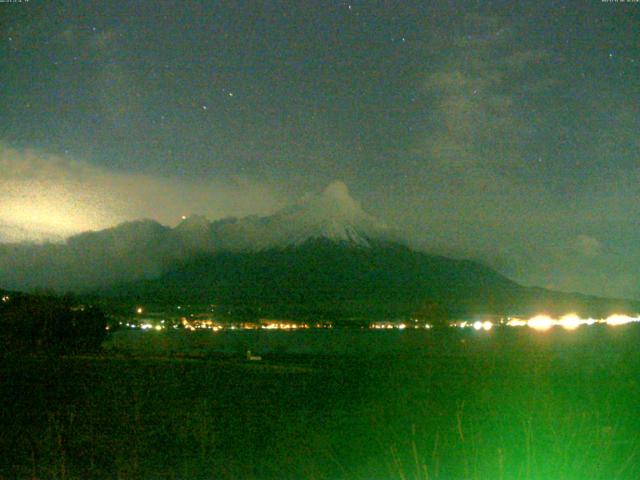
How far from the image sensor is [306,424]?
14.2 meters

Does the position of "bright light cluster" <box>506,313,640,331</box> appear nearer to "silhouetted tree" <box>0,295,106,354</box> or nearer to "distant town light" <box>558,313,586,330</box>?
"distant town light" <box>558,313,586,330</box>

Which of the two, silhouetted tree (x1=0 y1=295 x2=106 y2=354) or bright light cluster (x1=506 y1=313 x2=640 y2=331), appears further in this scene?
bright light cluster (x1=506 y1=313 x2=640 y2=331)

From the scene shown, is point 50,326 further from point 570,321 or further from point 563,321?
point 570,321

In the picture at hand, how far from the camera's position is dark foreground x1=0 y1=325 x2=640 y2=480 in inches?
368

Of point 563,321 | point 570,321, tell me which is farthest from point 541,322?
point 570,321

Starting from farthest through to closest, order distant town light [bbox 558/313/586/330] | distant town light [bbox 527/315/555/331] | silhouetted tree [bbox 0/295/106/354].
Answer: distant town light [bbox 558/313/586/330]
distant town light [bbox 527/315/555/331]
silhouetted tree [bbox 0/295/106/354]

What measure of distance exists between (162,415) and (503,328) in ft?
290

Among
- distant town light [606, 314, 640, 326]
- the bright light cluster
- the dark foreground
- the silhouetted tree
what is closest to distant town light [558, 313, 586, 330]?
the bright light cluster

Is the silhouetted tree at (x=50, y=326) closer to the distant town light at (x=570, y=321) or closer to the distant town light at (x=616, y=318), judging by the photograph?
the distant town light at (x=570, y=321)

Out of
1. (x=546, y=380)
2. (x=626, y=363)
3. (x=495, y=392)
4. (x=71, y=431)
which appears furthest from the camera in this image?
(x=626, y=363)

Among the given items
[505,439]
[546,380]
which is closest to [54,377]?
[505,439]

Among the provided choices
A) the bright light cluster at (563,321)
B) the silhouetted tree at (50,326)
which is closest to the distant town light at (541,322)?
the bright light cluster at (563,321)

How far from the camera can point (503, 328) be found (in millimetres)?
98062

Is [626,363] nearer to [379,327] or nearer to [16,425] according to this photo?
[16,425]
